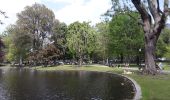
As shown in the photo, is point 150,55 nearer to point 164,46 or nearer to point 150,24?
point 150,24

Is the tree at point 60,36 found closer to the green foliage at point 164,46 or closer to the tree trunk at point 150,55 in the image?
the green foliage at point 164,46

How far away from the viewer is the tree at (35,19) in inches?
4537

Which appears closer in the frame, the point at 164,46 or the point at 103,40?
the point at 103,40

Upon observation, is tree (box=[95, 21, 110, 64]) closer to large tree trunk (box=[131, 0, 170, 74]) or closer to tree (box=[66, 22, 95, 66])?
tree (box=[66, 22, 95, 66])

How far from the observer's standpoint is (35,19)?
383ft

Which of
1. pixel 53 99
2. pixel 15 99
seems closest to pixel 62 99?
pixel 53 99

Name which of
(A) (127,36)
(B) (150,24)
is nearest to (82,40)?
(A) (127,36)

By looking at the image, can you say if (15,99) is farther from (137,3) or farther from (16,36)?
(16,36)

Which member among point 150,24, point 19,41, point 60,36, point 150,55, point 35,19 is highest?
point 35,19

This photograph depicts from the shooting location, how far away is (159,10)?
50969mm

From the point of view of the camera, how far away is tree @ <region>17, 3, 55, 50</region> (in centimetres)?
11525

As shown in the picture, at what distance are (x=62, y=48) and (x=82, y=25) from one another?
20.9 metres

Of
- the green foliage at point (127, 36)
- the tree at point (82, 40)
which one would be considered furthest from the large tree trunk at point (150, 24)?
the tree at point (82, 40)

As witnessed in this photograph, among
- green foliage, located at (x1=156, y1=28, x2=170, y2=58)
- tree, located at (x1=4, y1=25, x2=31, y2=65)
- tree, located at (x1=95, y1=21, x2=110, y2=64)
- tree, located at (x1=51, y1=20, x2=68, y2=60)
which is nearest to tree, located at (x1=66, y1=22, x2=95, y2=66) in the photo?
tree, located at (x1=95, y1=21, x2=110, y2=64)
